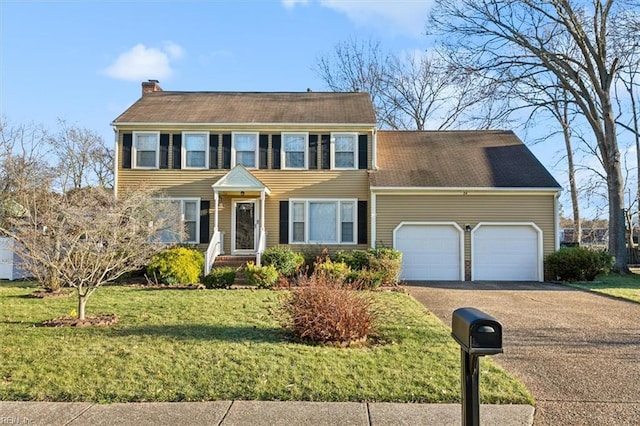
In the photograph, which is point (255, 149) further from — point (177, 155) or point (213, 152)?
point (177, 155)

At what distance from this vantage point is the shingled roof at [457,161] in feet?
52.3

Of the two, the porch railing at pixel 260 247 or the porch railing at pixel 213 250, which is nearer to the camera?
the porch railing at pixel 213 250

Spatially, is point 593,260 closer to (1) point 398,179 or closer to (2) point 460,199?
(2) point 460,199

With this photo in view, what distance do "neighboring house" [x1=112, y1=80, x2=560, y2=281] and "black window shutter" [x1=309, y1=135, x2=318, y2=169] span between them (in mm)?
37

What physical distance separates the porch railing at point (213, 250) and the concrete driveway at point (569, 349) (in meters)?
6.76

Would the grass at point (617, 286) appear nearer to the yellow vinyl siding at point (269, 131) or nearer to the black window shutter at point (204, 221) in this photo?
the yellow vinyl siding at point (269, 131)

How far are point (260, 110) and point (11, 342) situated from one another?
13.1 m

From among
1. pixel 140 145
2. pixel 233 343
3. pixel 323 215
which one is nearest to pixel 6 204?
pixel 140 145

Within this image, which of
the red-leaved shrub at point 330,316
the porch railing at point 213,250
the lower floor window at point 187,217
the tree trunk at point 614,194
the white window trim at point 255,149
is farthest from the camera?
the tree trunk at point 614,194

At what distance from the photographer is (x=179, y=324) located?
736 centimetres

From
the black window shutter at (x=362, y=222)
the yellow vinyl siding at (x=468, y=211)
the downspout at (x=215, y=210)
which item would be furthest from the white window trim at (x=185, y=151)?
the yellow vinyl siding at (x=468, y=211)

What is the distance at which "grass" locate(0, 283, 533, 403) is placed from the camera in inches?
175

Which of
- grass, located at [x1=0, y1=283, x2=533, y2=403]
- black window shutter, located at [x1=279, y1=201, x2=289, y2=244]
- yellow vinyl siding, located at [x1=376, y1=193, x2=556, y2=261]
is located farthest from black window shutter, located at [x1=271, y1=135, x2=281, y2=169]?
grass, located at [x1=0, y1=283, x2=533, y2=403]

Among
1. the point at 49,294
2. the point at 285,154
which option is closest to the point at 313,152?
the point at 285,154
